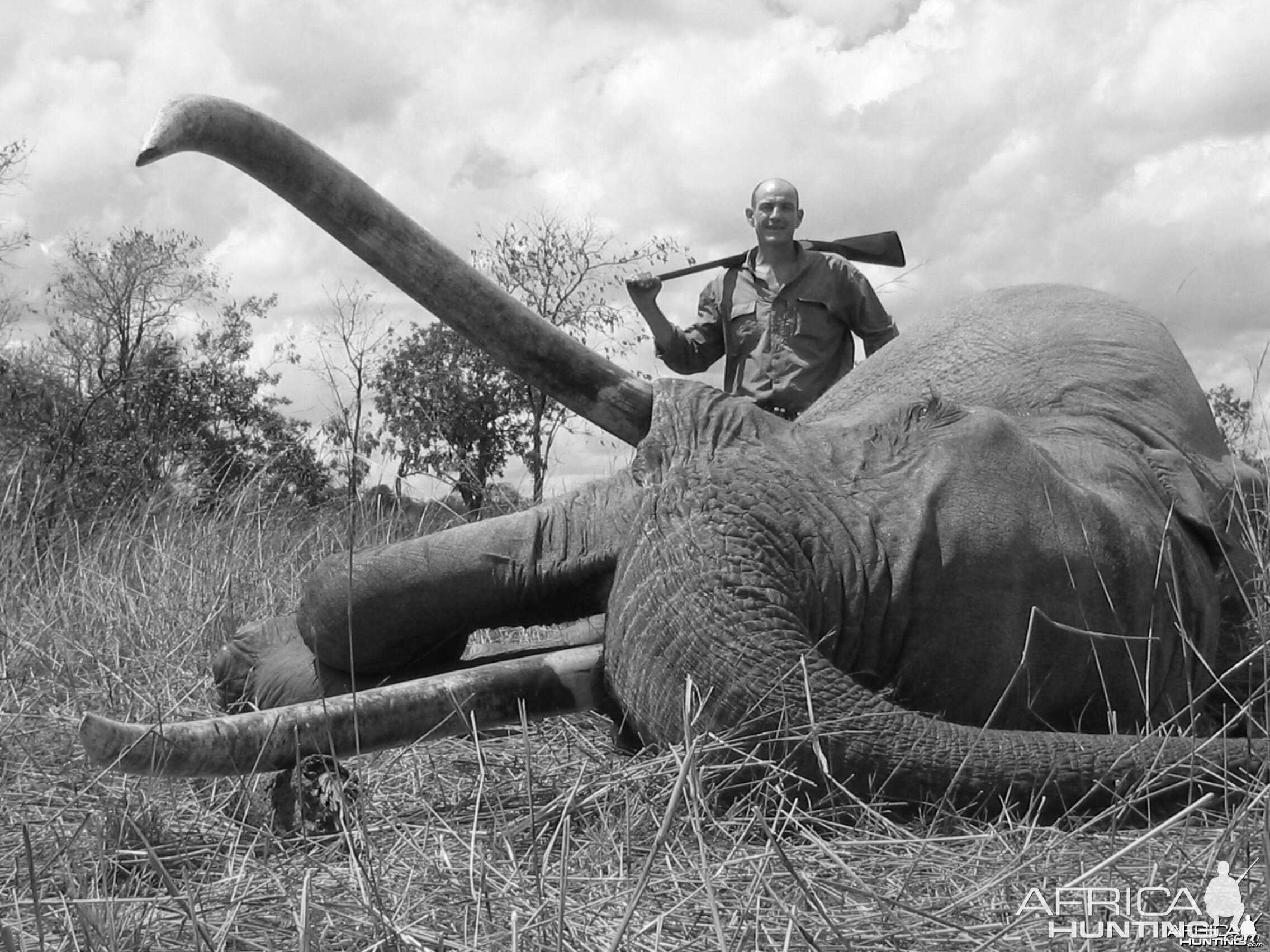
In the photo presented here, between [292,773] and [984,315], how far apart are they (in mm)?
2077

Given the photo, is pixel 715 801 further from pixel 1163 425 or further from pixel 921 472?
pixel 1163 425

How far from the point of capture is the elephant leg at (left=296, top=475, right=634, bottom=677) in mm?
2693

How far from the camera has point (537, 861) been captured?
1917 millimetres

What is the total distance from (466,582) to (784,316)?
3.46 metres

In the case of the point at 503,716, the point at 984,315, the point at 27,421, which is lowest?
the point at 503,716

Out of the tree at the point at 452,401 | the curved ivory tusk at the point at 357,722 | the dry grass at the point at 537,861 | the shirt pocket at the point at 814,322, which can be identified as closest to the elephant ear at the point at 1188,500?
the dry grass at the point at 537,861

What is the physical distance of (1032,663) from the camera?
2.45 metres

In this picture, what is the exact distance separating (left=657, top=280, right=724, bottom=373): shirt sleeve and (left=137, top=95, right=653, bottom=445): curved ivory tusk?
3.52 meters

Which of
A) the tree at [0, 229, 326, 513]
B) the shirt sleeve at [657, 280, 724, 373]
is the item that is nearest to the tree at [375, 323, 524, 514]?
the tree at [0, 229, 326, 513]

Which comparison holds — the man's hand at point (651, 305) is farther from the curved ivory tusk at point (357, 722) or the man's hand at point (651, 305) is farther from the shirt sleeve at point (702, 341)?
the curved ivory tusk at point (357, 722)

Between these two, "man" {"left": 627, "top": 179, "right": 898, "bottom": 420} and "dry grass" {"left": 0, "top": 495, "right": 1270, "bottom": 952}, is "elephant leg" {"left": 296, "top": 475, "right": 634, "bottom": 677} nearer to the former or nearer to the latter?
"dry grass" {"left": 0, "top": 495, "right": 1270, "bottom": 952}

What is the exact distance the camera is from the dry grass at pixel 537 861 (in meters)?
1.68

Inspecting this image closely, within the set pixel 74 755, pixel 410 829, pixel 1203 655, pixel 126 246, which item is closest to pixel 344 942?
pixel 410 829

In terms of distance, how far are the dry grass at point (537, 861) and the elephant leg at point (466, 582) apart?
0.26m
